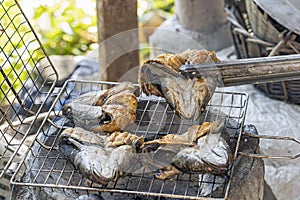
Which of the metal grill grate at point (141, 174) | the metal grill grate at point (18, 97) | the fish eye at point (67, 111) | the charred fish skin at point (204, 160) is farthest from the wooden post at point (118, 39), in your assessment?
the charred fish skin at point (204, 160)

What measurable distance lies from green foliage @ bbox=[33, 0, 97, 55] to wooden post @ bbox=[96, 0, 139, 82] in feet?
4.09

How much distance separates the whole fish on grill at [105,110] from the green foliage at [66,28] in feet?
8.04

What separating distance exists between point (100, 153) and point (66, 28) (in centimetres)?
299

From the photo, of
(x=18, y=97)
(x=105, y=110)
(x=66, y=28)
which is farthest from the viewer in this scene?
(x=66, y=28)

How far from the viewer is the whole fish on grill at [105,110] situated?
6.87 feet

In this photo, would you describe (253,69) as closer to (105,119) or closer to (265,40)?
(105,119)

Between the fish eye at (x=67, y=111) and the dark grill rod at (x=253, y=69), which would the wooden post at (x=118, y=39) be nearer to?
the fish eye at (x=67, y=111)

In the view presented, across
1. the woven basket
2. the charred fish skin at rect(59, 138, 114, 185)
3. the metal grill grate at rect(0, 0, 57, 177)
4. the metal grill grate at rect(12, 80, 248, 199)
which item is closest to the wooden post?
the metal grill grate at rect(0, 0, 57, 177)

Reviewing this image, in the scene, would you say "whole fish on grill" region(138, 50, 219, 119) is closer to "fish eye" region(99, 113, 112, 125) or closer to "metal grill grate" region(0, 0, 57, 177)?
"fish eye" region(99, 113, 112, 125)

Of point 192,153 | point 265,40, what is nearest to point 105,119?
point 192,153

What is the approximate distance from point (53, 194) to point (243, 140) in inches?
29.1

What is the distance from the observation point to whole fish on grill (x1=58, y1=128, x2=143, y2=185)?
1792mm

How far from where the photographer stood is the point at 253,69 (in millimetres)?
2012

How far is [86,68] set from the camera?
12.9ft
